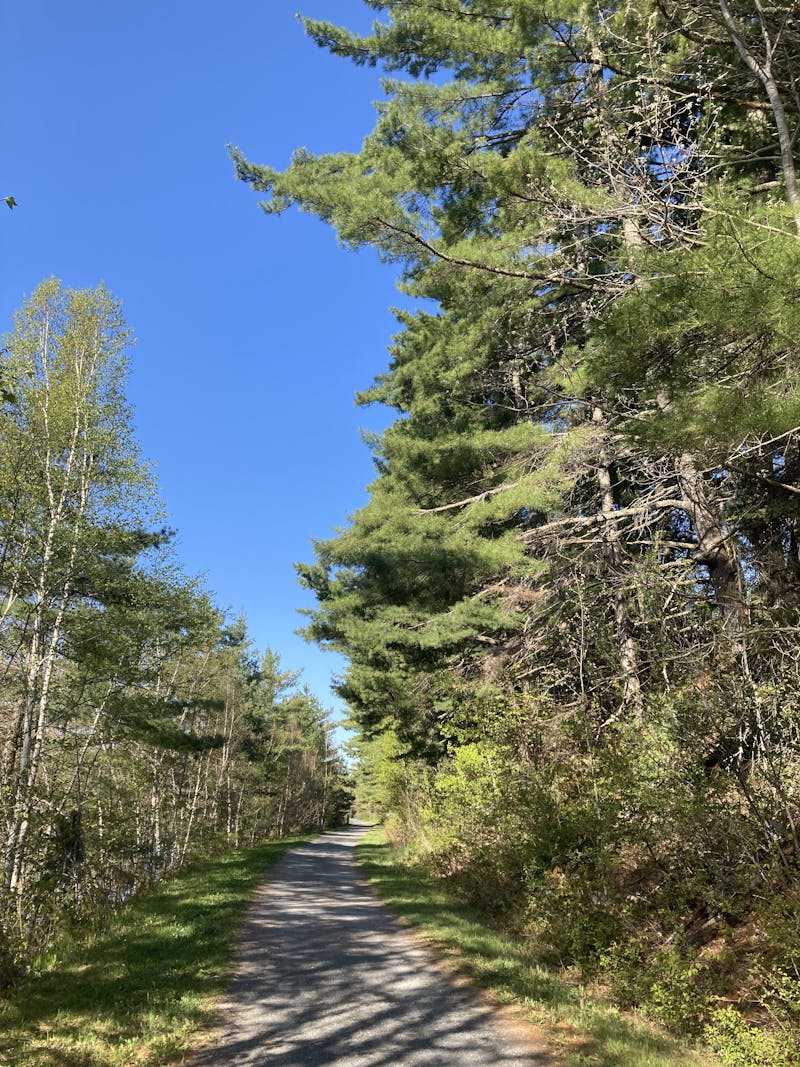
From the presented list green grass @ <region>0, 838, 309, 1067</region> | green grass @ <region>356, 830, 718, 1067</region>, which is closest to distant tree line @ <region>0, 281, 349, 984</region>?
green grass @ <region>0, 838, 309, 1067</region>

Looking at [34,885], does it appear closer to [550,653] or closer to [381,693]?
[550,653]

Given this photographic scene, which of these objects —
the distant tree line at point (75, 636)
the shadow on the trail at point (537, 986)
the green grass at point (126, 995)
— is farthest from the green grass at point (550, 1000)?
the distant tree line at point (75, 636)

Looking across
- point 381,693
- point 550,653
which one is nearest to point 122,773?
point 381,693

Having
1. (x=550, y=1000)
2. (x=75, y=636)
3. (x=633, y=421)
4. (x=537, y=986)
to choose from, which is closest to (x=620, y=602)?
(x=633, y=421)

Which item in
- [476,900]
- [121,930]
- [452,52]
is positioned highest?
[452,52]

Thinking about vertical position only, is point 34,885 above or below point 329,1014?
above

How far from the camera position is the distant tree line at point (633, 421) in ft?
12.5

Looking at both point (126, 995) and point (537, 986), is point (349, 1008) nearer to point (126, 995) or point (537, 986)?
point (537, 986)

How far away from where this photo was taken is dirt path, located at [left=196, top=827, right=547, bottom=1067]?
13.0ft

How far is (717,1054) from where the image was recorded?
3873 mm

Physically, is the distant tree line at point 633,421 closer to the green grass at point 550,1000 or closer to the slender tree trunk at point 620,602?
the slender tree trunk at point 620,602

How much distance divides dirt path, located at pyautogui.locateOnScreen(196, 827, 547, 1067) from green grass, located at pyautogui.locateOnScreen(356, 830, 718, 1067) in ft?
0.83

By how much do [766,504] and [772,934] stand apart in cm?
443

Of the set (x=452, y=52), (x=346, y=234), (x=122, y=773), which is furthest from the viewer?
(x=122, y=773)
